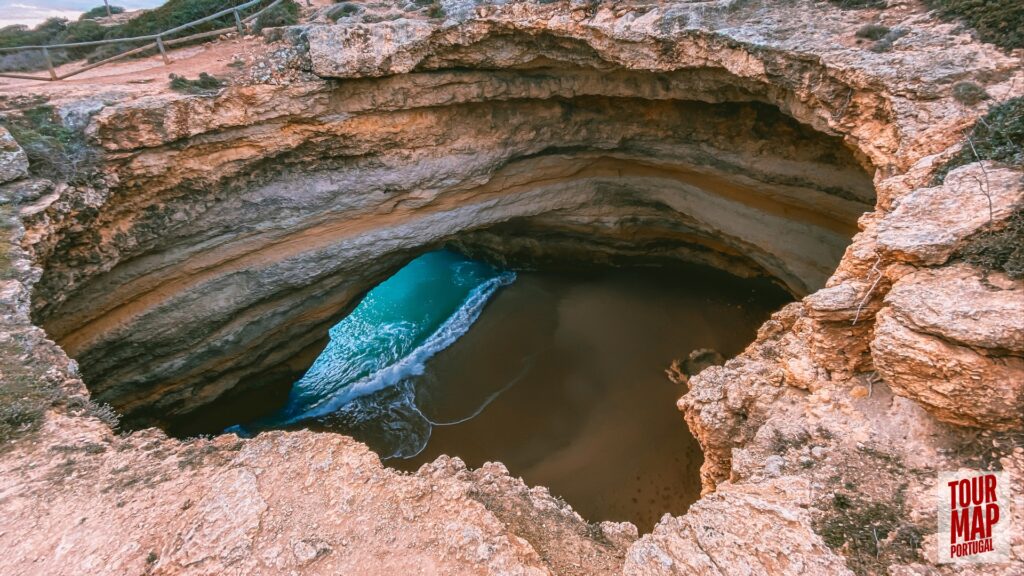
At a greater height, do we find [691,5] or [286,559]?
[691,5]

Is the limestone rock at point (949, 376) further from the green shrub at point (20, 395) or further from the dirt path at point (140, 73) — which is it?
the dirt path at point (140, 73)

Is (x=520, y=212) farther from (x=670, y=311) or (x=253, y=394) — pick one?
(x=253, y=394)

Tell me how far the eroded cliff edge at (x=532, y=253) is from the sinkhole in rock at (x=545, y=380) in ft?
3.70

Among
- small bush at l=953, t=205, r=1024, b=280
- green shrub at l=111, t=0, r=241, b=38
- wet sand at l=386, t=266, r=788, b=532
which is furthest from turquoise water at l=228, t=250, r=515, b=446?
small bush at l=953, t=205, r=1024, b=280

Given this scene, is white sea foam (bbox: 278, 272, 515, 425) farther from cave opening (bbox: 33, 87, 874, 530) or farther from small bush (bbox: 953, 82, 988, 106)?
small bush (bbox: 953, 82, 988, 106)

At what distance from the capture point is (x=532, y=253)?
44.2 feet

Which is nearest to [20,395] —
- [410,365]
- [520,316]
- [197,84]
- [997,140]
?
[197,84]

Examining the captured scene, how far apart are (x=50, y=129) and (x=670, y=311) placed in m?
11.3

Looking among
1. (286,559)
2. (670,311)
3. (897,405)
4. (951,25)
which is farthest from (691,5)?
(286,559)

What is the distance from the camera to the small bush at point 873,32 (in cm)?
538

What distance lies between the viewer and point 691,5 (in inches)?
256

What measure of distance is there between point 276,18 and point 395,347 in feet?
26.0

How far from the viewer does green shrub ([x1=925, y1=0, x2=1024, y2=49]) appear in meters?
4.69

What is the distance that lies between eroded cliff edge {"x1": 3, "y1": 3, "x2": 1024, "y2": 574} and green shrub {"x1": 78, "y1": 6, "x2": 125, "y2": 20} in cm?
697
